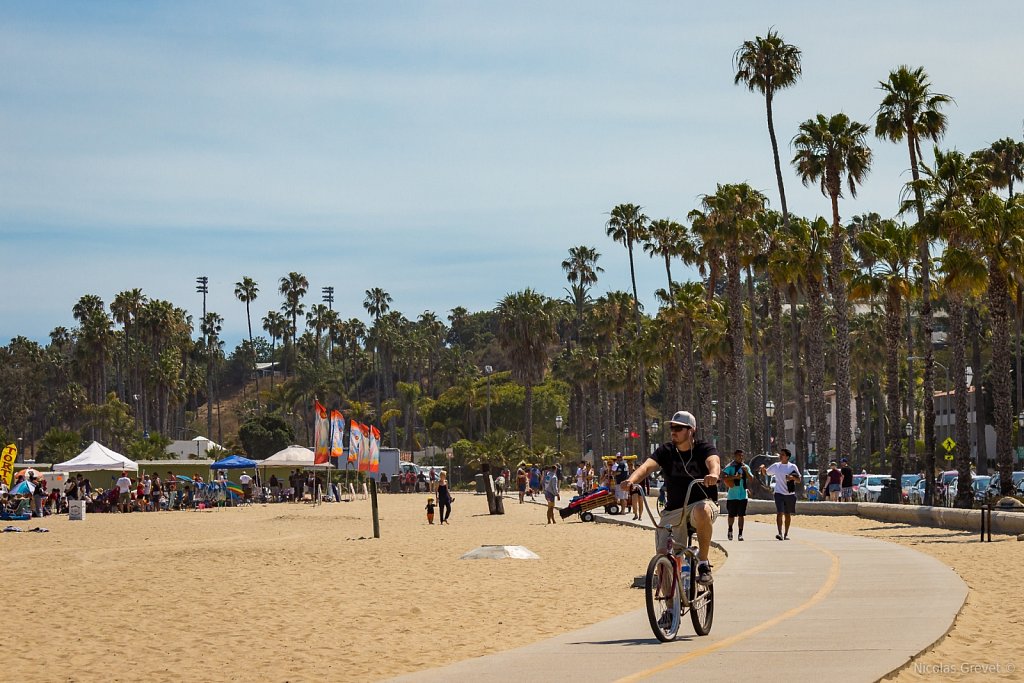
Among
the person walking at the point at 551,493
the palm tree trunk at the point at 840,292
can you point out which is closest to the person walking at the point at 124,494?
the person walking at the point at 551,493

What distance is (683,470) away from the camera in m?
9.20

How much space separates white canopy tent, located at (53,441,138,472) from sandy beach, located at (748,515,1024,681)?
1228 inches

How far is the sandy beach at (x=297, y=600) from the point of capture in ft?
33.0

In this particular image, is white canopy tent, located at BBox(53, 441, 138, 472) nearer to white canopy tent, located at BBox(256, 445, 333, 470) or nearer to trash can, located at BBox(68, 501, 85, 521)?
trash can, located at BBox(68, 501, 85, 521)

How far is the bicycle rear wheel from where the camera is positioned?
903 cm

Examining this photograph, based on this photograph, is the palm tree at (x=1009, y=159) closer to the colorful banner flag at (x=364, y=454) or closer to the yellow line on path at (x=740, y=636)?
the colorful banner flag at (x=364, y=454)

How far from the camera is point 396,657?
9.86 meters

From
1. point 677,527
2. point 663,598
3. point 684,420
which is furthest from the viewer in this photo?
point 684,420

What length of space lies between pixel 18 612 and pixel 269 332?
14808 centimetres

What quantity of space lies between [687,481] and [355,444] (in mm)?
25836

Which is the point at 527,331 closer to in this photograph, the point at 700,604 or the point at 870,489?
the point at 870,489

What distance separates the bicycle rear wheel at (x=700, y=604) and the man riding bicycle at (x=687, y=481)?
0.28ft

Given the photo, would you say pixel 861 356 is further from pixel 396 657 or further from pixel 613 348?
pixel 396 657

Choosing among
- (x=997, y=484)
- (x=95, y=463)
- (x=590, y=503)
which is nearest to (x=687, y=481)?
(x=590, y=503)
